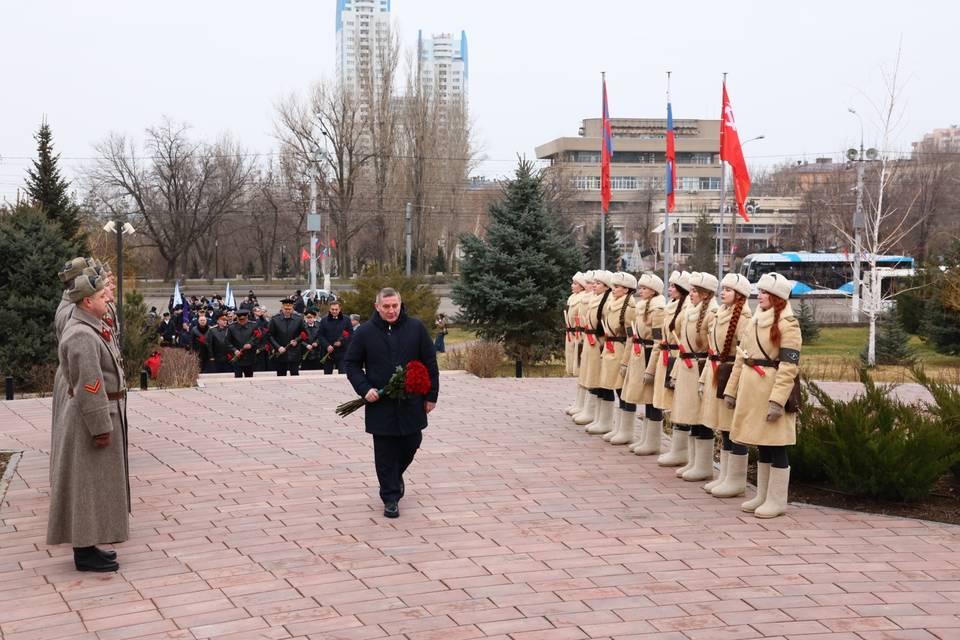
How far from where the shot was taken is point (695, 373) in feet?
32.1

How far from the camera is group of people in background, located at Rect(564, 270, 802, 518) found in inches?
329

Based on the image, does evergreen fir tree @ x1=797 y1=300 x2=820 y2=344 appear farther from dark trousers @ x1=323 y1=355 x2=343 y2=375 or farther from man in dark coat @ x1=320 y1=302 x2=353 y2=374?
dark trousers @ x1=323 y1=355 x2=343 y2=375

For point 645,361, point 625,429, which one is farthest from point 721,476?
point 625,429

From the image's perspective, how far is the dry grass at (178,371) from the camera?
1611 cm

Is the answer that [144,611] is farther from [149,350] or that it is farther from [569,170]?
[569,170]

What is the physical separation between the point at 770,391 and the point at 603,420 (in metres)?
4.14

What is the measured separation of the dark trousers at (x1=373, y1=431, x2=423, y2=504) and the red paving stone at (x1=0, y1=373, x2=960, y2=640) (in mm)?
A: 243

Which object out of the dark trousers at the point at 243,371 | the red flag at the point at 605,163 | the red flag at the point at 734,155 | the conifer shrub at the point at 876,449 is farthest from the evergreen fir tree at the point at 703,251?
the conifer shrub at the point at 876,449

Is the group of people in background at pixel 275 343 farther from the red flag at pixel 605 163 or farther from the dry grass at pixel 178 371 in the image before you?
the red flag at pixel 605 163

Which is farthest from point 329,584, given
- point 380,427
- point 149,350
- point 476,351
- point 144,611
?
point 149,350

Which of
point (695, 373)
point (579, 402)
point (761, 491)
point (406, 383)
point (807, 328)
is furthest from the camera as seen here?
point (807, 328)

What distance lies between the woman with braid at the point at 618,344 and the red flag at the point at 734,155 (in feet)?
25.6

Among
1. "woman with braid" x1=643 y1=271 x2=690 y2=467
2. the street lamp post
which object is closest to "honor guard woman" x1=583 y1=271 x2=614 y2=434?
"woman with braid" x1=643 y1=271 x2=690 y2=467

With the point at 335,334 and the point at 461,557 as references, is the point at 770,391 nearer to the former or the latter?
the point at 461,557
